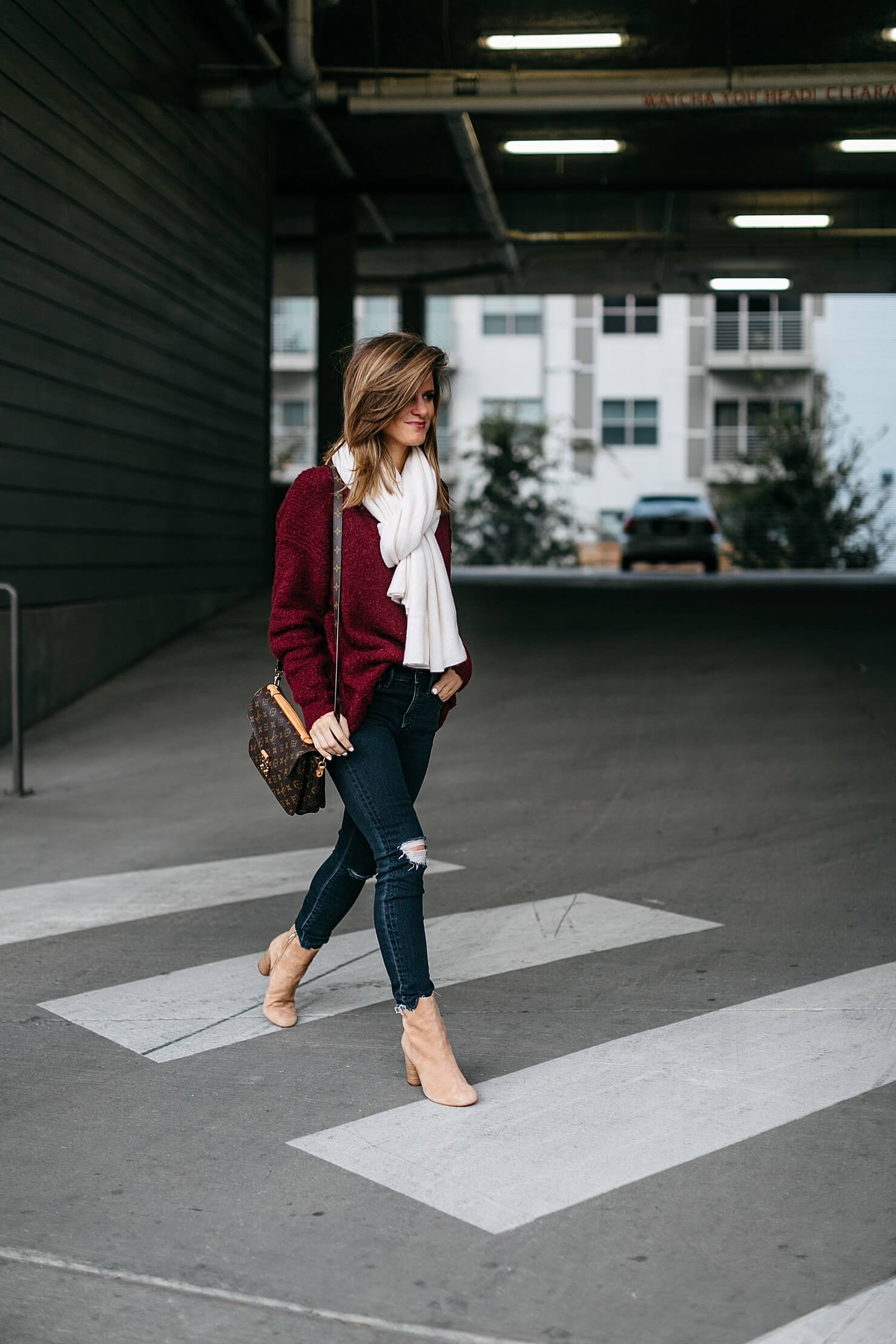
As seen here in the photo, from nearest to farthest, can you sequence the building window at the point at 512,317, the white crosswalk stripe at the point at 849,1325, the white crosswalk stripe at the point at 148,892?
the white crosswalk stripe at the point at 849,1325 → the white crosswalk stripe at the point at 148,892 → the building window at the point at 512,317

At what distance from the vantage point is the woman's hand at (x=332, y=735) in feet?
12.8

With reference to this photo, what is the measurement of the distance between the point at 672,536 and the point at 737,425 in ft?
63.8

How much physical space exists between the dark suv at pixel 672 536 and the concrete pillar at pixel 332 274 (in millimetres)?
8851

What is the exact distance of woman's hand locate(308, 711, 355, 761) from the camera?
389 cm

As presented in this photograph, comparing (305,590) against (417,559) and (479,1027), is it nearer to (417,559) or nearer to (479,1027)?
(417,559)

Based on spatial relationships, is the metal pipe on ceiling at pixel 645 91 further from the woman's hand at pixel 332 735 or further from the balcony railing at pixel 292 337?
the balcony railing at pixel 292 337

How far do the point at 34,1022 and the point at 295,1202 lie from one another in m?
1.60

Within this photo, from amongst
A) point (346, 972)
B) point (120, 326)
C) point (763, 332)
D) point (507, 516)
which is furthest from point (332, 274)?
point (763, 332)

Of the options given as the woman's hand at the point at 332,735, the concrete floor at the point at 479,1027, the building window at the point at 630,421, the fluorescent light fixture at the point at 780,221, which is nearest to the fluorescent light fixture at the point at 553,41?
the concrete floor at the point at 479,1027

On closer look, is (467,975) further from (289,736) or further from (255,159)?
(255,159)

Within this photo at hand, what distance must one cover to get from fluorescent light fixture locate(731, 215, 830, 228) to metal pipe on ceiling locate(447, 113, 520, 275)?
3.68 meters

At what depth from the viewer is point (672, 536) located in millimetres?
29094

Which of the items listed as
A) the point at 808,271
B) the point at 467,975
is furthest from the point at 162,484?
the point at 808,271

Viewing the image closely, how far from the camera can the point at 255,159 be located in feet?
54.1
